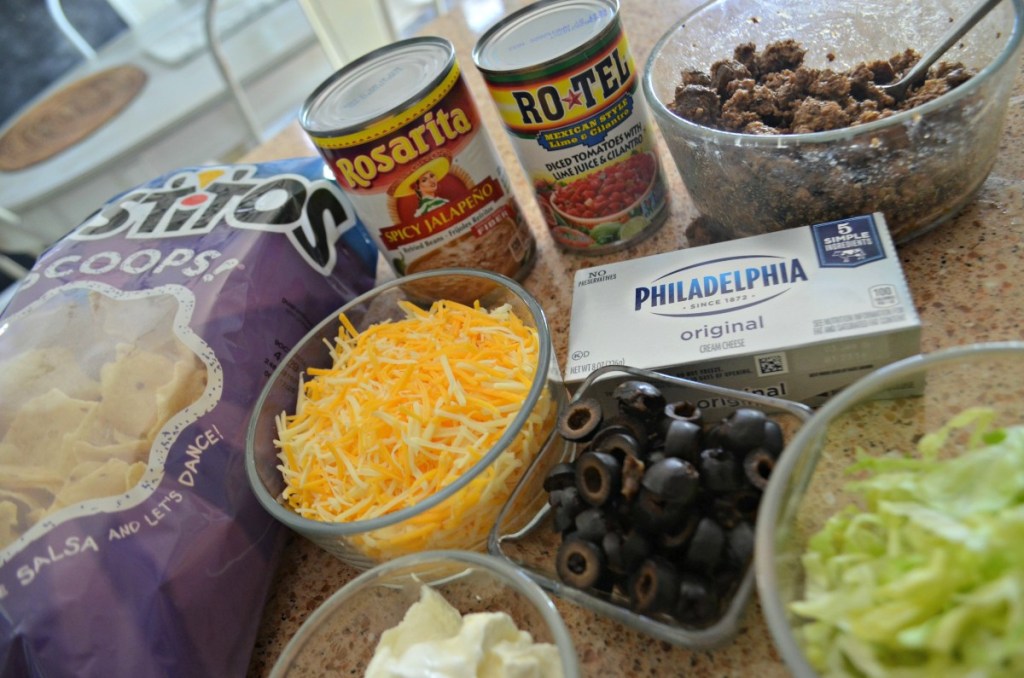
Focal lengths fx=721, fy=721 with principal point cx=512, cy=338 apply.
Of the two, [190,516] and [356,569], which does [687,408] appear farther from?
[190,516]

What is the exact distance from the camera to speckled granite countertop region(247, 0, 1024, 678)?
616 mm

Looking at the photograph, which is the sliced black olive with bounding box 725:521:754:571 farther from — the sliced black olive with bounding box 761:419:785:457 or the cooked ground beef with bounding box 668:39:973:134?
the cooked ground beef with bounding box 668:39:973:134

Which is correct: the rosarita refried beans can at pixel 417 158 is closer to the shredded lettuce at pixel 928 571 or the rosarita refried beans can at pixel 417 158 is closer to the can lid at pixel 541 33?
the can lid at pixel 541 33

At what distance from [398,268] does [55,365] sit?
1.37 feet

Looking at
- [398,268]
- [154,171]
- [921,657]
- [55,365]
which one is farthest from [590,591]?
[154,171]

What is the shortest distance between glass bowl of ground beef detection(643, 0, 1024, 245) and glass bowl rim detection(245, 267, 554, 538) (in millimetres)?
277

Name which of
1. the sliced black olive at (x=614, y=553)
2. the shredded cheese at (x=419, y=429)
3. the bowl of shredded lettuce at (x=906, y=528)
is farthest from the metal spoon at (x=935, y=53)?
the sliced black olive at (x=614, y=553)

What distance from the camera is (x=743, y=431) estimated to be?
0.61 m

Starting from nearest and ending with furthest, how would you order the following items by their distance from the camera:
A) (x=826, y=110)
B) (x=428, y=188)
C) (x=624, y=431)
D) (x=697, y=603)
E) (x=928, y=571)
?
(x=928, y=571) < (x=697, y=603) < (x=624, y=431) < (x=826, y=110) < (x=428, y=188)

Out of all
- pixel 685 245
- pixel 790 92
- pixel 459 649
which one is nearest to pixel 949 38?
pixel 790 92

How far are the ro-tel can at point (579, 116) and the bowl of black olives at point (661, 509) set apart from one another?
32cm

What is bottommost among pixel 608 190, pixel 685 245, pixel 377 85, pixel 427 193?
pixel 685 245

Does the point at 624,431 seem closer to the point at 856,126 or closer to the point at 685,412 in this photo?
the point at 685,412

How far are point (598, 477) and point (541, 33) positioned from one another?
0.55 m
